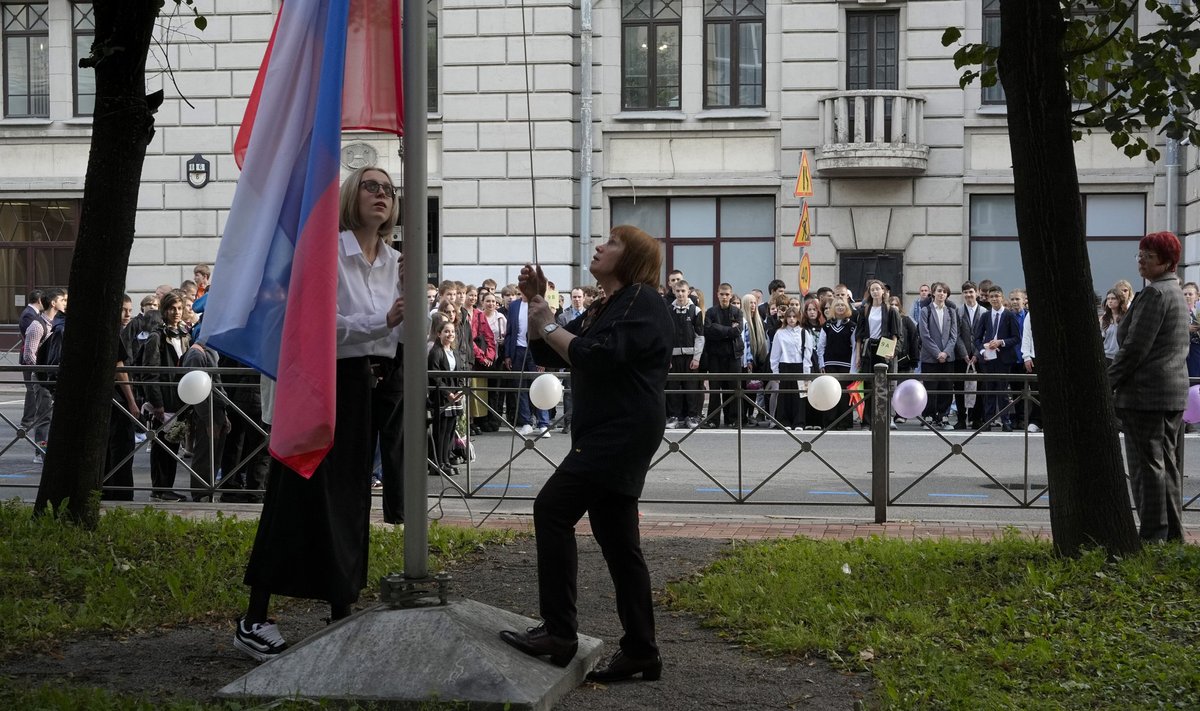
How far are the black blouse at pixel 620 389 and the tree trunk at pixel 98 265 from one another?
4241 millimetres

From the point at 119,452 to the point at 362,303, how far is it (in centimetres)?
706

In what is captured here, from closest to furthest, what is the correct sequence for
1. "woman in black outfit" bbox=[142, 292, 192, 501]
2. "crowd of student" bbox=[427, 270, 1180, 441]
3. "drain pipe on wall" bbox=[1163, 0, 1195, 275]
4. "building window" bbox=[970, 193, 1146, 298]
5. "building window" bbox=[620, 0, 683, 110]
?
"woman in black outfit" bbox=[142, 292, 192, 501]
"crowd of student" bbox=[427, 270, 1180, 441]
"drain pipe on wall" bbox=[1163, 0, 1195, 275]
"building window" bbox=[970, 193, 1146, 298]
"building window" bbox=[620, 0, 683, 110]

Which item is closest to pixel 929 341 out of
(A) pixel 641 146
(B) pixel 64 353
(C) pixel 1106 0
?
(A) pixel 641 146

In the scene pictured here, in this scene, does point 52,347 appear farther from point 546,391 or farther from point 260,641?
point 260,641

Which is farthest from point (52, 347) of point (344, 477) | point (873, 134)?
point (873, 134)

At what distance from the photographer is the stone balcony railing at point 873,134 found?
2520 centimetres

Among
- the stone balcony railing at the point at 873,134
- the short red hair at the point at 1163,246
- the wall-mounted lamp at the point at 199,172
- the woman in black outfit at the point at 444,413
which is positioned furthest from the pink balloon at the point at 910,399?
the wall-mounted lamp at the point at 199,172

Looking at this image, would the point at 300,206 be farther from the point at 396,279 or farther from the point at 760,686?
the point at 760,686

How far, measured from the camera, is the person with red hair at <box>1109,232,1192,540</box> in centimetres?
853

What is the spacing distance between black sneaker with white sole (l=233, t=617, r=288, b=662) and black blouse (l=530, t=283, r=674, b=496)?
1.57 meters

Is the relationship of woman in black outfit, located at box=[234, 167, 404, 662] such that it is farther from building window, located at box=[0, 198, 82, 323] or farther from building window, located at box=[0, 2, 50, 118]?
building window, located at box=[0, 2, 50, 118]

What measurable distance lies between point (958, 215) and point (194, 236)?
582 inches

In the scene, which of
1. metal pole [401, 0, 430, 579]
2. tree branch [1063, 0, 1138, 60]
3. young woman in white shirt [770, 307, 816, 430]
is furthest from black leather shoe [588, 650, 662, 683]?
young woman in white shirt [770, 307, 816, 430]

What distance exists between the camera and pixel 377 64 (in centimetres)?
614
